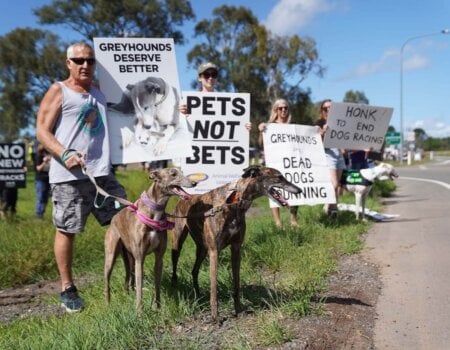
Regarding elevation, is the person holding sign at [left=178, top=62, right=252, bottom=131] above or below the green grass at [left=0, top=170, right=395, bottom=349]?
above

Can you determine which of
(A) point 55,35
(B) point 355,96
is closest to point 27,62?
(A) point 55,35

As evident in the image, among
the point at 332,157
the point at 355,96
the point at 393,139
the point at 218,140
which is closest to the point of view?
the point at 218,140

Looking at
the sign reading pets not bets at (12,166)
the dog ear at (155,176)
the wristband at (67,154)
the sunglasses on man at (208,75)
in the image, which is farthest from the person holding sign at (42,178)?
the dog ear at (155,176)

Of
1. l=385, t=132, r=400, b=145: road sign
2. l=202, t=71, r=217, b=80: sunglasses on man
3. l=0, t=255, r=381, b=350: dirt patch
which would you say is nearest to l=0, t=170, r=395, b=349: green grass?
l=0, t=255, r=381, b=350: dirt patch

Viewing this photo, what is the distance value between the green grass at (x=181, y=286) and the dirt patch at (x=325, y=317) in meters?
0.04

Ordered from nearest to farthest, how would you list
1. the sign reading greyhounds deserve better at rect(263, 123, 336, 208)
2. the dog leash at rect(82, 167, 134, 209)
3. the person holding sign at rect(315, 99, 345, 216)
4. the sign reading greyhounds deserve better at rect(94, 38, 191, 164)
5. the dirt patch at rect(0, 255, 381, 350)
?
the dirt patch at rect(0, 255, 381, 350), the dog leash at rect(82, 167, 134, 209), the sign reading greyhounds deserve better at rect(94, 38, 191, 164), the sign reading greyhounds deserve better at rect(263, 123, 336, 208), the person holding sign at rect(315, 99, 345, 216)

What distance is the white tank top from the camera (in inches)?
163

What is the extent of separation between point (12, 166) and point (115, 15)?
101 feet

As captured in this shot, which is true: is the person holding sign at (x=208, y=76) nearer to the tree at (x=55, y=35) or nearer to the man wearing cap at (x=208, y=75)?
the man wearing cap at (x=208, y=75)

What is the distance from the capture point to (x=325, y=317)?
3.65 metres

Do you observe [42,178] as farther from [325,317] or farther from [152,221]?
[325,317]

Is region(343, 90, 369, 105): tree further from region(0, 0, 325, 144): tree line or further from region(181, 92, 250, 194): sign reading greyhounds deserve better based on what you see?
region(181, 92, 250, 194): sign reading greyhounds deserve better

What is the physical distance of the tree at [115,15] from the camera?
36844 millimetres

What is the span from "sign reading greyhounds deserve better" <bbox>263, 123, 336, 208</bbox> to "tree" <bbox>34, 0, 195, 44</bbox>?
31.7 m
